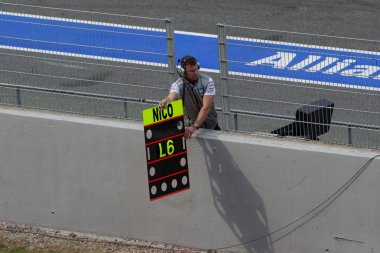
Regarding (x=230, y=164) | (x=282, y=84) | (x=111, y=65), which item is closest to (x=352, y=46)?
(x=282, y=84)

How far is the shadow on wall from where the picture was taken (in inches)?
406

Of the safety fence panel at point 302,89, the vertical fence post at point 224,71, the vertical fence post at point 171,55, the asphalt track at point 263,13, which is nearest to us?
the safety fence panel at point 302,89

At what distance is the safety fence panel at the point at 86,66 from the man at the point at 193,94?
0.47 metres

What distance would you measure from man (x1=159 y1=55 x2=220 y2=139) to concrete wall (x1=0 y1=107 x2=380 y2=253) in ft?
0.76

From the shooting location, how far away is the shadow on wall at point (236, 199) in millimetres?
10312

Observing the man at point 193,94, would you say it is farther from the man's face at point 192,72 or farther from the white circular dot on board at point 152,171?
the white circular dot on board at point 152,171

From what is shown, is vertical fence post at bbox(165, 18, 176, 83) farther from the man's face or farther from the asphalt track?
the asphalt track

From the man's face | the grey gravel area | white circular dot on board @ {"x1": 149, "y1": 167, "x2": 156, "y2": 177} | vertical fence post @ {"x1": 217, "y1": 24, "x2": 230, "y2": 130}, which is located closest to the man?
the man's face

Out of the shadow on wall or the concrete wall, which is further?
the shadow on wall

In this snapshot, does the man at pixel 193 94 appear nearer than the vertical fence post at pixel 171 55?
Yes

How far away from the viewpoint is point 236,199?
1038 centimetres

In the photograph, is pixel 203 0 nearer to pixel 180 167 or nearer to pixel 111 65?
pixel 111 65

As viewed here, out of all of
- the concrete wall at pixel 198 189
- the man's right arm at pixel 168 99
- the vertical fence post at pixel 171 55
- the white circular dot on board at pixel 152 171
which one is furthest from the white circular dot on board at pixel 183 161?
the vertical fence post at pixel 171 55

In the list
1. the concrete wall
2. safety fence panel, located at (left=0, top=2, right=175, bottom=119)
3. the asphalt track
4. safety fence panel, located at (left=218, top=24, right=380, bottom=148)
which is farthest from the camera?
the asphalt track
